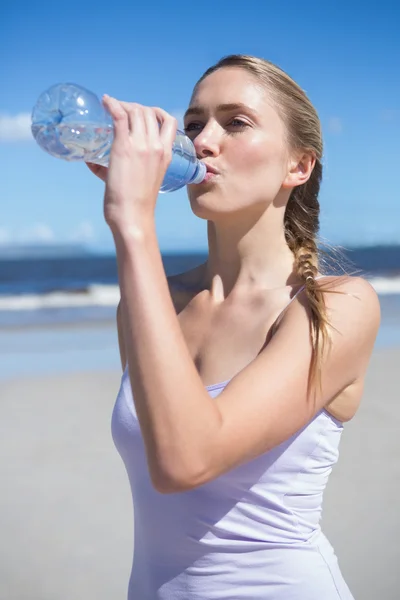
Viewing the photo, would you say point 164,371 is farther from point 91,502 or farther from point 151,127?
point 91,502

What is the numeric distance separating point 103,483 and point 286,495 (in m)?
3.78

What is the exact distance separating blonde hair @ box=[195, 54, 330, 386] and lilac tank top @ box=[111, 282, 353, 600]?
1.52ft

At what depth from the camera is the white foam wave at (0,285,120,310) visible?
18.5m

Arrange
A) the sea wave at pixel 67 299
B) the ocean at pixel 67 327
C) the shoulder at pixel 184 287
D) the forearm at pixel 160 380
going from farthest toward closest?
the sea wave at pixel 67 299, the ocean at pixel 67 327, the shoulder at pixel 184 287, the forearm at pixel 160 380

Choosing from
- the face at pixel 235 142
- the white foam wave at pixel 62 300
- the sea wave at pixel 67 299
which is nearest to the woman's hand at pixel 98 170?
the face at pixel 235 142

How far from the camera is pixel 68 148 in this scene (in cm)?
195

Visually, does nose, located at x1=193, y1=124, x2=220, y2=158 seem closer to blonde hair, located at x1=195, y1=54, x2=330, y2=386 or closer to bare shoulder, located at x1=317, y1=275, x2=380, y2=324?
blonde hair, located at x1=195, y1=54, x2=330, y2=386

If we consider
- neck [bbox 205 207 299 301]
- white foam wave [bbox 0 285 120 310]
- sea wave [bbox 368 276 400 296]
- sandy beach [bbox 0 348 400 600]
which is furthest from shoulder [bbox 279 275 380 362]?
sea wave [bbox 368 276 400 296]

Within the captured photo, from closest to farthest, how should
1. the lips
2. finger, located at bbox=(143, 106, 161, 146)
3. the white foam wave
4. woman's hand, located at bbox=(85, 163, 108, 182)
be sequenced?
finger, located at bbox=(143, 106, 161, 146) → woman's hand, located at bbox=(85, 163, 108, 182) → the lips → the white foam wave

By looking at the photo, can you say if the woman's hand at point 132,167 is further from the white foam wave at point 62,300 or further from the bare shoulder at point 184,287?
the white foam wave at point 62,300

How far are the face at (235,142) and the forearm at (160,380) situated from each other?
0.57 meters

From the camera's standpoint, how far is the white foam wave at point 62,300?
60.5ft

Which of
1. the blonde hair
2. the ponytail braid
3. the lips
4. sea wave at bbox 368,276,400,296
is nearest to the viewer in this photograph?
the ponytail braid

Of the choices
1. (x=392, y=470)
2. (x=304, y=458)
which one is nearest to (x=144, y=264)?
(x=304, y=458)
